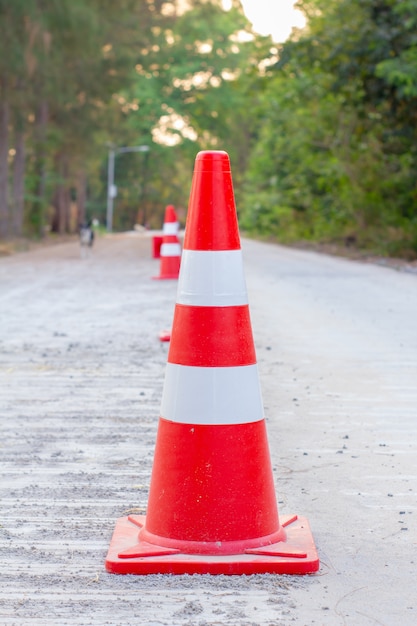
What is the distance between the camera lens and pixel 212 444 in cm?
388

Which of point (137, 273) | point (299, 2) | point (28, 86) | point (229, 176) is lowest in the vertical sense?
point (137, 273)

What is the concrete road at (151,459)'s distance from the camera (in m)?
3.40

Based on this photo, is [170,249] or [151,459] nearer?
[151,459]

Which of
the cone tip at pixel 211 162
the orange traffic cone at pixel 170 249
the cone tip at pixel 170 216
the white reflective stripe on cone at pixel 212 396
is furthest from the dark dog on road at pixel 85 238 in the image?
the white reflective stripe on cone at pixel 212 396

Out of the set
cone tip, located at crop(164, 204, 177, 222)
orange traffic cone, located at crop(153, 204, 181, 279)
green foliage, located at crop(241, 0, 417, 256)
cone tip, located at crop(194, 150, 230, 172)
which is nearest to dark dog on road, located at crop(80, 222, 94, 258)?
green foliage, located at crop(241, 0, 417, 256)

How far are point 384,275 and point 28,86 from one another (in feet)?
53.3

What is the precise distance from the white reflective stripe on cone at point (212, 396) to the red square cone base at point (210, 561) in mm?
464

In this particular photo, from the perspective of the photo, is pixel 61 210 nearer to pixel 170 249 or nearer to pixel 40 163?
pixel 40 163

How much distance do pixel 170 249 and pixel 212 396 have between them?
47.7ft

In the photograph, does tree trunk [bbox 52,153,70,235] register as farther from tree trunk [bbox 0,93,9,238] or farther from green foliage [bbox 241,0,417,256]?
tree trunk [bbox 0,93,9,238]

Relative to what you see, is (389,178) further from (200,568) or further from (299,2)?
(200,568)

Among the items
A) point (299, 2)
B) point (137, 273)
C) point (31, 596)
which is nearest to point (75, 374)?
point (31, 596)

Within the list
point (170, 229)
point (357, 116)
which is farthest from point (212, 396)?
point (357, 116)

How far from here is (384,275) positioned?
2106 cm
